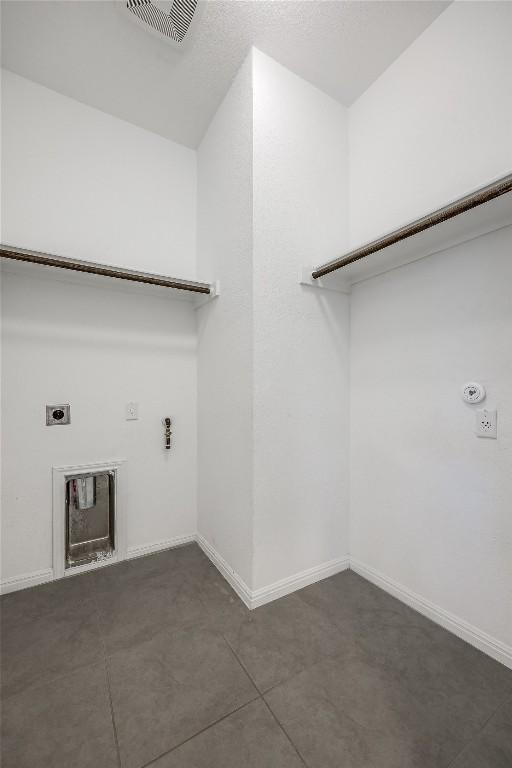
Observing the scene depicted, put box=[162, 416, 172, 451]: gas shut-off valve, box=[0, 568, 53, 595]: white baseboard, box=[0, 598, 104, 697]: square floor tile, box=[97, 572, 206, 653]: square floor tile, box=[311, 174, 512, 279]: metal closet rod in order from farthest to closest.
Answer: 1. box=[162, 416, 172, 451]: gas shut-off valve
2. box=[0, 568, 53, 595]: white baseboard
3. box=[97, 572, 206, 653]: square floor tile
4. box=[0, 598, 104, 697]: square floor tile
5. box=[311, 174, 512, 279]: metal closet rod

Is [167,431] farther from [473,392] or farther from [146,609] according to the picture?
[473,392]

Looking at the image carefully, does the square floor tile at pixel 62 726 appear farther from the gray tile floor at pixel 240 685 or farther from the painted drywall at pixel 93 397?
the painted drywall at pixel 93 397

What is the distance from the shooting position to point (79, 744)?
3.40 feet

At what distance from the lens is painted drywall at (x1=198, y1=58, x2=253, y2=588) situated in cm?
174

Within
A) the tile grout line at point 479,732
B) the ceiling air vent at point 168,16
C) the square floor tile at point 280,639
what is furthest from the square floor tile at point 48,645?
the ceiling air vent at point 168,16

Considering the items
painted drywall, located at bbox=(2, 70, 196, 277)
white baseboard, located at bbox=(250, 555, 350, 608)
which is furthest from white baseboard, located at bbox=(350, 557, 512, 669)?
painted drywall, located at bbox=(2, 70, 196, 277)

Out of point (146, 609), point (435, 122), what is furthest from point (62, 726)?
point (435, 122)

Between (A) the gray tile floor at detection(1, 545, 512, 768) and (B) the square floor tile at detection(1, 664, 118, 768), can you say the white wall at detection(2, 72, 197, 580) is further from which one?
(B) the square floor tile at detection(1, 664, 118, 768)

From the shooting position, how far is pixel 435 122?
159 centimetres

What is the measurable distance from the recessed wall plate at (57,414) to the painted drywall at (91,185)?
3.21 feet

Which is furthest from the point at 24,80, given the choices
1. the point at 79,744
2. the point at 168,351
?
the point at 79,744

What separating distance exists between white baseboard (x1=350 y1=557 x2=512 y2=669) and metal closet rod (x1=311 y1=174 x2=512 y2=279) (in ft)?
5.90

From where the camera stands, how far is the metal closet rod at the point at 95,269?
1.53 metres

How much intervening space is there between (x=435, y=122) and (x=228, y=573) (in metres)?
2.73
